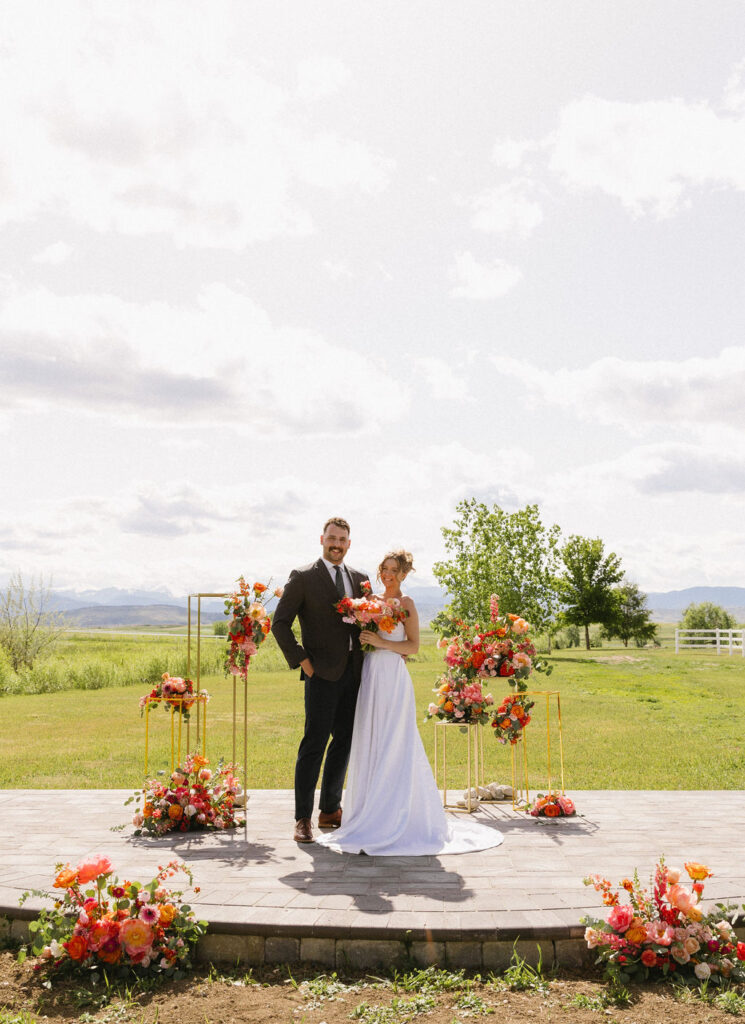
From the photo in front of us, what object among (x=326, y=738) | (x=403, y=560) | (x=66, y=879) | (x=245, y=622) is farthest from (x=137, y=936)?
(x=403, y=560)

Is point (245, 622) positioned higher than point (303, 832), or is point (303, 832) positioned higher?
point (245, 622)

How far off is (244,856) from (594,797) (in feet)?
12.4

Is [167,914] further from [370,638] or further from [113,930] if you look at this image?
→ [370,638]

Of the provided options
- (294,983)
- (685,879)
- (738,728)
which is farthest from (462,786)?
(738,728)

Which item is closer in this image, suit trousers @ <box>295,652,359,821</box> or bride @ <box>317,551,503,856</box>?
bride @ <box>317,551,503,856</box>

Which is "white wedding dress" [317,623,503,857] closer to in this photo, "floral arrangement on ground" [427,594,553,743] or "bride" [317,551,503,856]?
"bride" [317,551,503,856]

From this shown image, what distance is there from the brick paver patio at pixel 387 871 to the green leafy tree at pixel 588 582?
40.7 m

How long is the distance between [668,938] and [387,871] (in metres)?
1.93

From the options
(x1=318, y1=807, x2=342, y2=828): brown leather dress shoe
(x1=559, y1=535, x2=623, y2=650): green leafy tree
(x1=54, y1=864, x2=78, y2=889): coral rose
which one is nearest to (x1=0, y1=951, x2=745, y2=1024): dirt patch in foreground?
(x1=54, y1=864, x2=78, y2=889): coral rose

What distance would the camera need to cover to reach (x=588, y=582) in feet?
157

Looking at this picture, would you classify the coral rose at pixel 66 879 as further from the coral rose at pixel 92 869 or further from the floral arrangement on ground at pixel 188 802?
the floral arrangement on ground at pixel 188 802

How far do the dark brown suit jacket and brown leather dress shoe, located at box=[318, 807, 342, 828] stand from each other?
123 centimetres

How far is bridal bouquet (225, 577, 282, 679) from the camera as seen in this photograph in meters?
7.01

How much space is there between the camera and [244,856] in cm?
576
